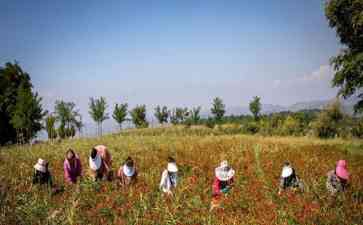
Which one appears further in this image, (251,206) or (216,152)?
(216,152)

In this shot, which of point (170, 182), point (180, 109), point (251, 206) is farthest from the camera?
point (180, 109)

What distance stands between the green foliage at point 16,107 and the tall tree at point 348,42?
3126 centimetres

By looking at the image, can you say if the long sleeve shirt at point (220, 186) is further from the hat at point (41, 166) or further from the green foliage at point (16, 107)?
the green foliage at point (16, 107)

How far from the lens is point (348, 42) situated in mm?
19266

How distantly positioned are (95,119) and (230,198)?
55.6 metres

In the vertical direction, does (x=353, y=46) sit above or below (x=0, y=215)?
above

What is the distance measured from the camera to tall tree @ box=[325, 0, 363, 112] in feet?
56.6

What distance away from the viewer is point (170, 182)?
9.41 meters

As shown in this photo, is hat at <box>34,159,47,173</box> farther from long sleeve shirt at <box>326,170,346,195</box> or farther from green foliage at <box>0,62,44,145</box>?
green foliage at <box>0,62,44,145</box>

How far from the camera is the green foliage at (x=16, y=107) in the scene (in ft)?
114

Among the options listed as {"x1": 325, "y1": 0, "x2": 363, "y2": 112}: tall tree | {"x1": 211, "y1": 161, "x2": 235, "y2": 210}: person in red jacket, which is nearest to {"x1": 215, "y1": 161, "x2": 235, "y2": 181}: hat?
{"x1": 211, "y1": 161, "x2": 235, "y2": 210}: person in red jacket

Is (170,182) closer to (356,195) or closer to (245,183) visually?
(245,183)

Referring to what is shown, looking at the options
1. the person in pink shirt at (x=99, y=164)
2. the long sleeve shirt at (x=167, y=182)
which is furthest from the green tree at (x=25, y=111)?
the long sleeve shirt at (x=167, y=182)

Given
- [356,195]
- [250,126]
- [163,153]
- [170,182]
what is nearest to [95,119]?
[250,126]
